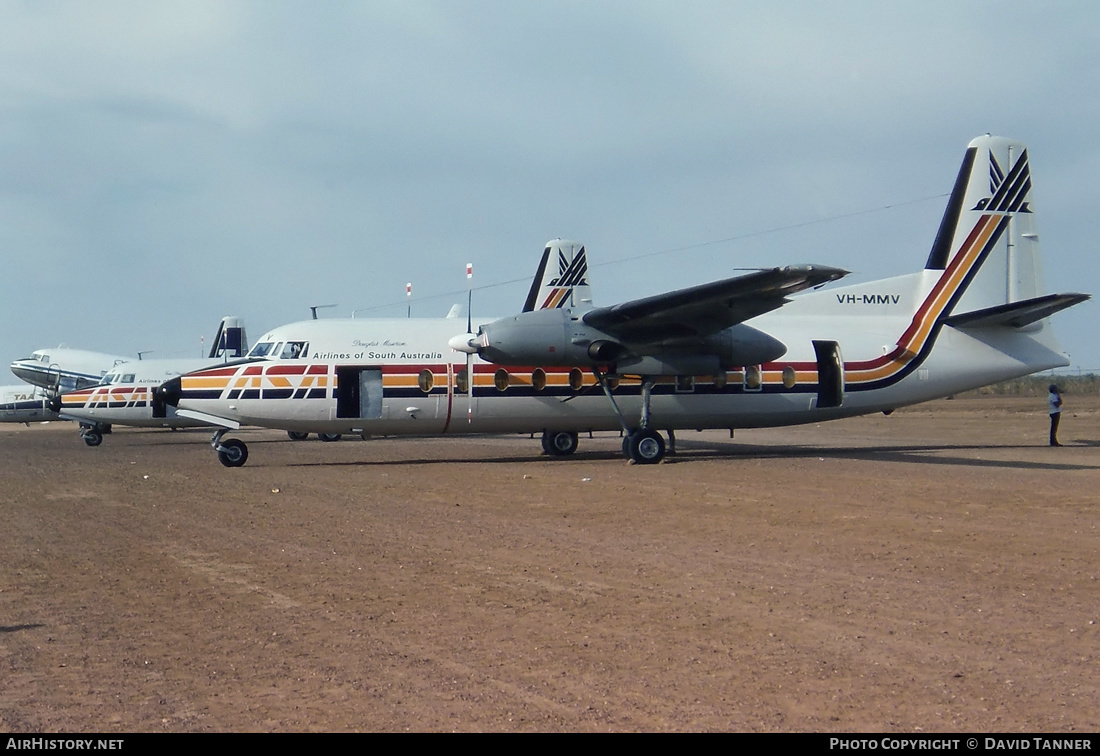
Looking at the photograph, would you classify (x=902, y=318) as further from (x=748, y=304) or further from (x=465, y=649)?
(x=465, y=649)

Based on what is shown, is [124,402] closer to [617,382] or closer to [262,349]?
[262,349]

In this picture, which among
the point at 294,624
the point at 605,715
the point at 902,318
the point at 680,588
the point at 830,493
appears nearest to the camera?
the point at 605,715

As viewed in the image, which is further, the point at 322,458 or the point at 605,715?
the point at 322,458

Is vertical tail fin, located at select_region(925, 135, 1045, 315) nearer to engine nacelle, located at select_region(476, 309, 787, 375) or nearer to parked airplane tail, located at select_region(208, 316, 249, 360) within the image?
engine nacelle, located at select_region(476, 309, 787, 375)

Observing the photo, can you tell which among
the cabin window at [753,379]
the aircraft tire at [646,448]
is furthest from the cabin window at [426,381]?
the cabin window at [753,379]

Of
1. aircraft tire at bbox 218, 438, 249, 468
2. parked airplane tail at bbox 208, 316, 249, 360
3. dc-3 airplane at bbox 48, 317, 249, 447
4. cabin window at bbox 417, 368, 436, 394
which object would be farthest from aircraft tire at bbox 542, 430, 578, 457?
parked airplane tail at bbox 208, 316, 249, 360

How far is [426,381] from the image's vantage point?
65.3 feet

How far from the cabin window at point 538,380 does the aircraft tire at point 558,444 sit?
6.97 feet

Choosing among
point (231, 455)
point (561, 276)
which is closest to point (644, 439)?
point (231, 455)

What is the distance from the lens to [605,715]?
4750 mm
